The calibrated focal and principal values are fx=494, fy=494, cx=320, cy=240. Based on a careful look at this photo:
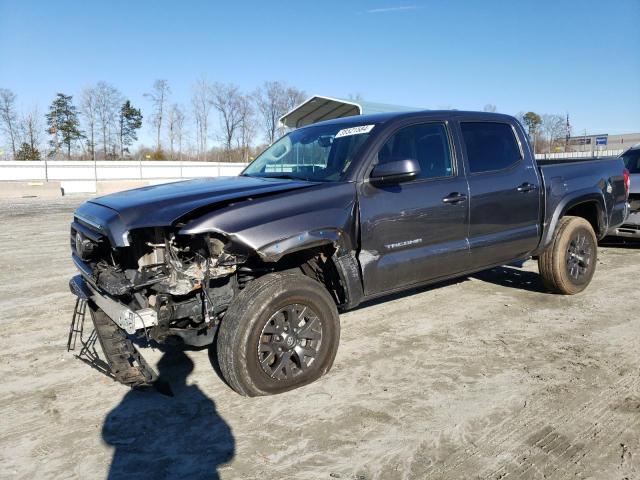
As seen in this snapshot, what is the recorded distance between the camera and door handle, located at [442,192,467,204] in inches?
167

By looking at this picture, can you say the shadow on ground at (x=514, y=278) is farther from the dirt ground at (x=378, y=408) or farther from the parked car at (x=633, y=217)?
the parked car at (x=633, y=217)

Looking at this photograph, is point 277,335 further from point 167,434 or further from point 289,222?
point 167,434

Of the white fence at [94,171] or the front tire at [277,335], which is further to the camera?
the white fence at [94,171]

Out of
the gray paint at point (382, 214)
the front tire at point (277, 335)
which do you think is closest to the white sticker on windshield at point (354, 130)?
the gray paint at point (382, 214)

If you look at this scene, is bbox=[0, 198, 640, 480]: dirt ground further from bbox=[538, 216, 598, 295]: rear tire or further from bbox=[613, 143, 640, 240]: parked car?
bbox=[613, 143, 640, 240]: parked car

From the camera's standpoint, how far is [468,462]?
265cm

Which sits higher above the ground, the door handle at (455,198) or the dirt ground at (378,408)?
the door handle at (455,198)

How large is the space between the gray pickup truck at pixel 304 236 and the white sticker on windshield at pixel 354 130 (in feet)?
0.05

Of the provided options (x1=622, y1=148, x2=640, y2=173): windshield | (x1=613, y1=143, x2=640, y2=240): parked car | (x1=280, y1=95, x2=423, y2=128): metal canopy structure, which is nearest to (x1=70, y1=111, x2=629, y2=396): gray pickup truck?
(x1=613, y1=143, x2=640, y2=240): parked car

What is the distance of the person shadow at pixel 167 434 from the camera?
2.65 meters

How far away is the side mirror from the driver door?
83 mm

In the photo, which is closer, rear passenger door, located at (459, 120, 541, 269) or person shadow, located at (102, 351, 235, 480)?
person shadow, located at (102, 351, 235, 480)

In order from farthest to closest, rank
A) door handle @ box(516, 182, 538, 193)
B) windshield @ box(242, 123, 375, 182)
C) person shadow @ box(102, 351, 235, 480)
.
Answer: door handle @ box(516, 182, 538, 193), windshield @ box(242, 123, 375, 182), person shadow @ box(102, 351, 235, 480)

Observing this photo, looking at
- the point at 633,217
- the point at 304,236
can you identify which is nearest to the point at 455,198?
the point at 304,236
